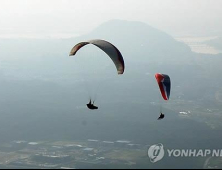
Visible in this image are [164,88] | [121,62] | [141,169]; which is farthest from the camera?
[141,169]

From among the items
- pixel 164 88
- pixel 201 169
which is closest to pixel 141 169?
pixel 201 169

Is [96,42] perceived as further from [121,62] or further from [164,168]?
[164,168]

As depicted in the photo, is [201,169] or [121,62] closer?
[121,62]

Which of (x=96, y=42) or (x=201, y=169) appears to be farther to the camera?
(x=201, y=169)

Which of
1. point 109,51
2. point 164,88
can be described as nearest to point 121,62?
point 109,51

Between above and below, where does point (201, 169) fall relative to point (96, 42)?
below

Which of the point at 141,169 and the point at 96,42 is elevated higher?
the point at 96,42

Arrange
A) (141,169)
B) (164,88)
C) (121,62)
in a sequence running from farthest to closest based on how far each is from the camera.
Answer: (141,169)
(164,88)
(121,62)

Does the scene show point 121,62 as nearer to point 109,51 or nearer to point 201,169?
point 109,51
